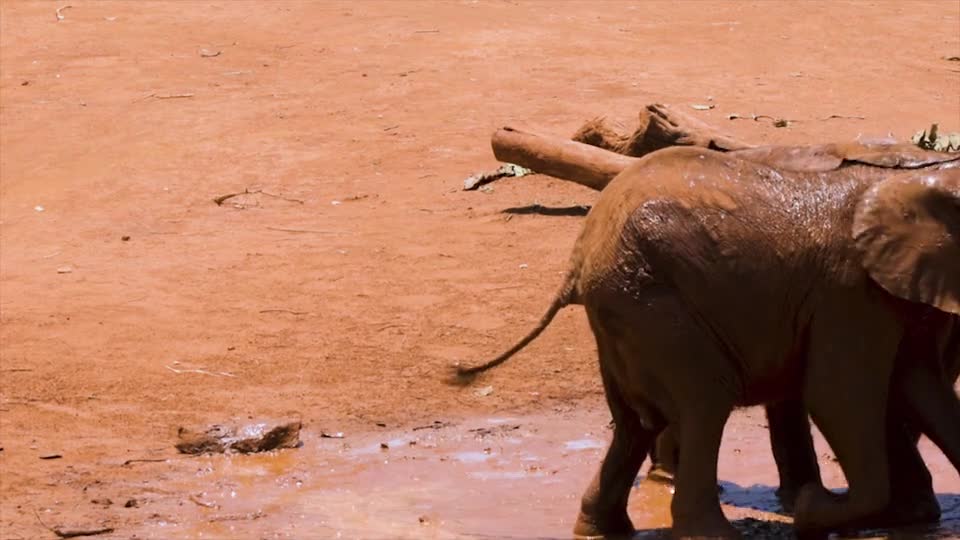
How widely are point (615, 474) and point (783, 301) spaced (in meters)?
1.00

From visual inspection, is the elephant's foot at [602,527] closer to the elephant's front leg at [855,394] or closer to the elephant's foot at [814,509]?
the elephant's foot at [814,509]

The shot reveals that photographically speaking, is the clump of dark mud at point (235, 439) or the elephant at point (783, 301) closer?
the elephant at point (783, 301)

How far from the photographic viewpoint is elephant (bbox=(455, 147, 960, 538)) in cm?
679

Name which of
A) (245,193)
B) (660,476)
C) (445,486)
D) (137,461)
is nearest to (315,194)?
(245,193)

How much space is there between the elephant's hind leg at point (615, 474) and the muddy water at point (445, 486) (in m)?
0.17

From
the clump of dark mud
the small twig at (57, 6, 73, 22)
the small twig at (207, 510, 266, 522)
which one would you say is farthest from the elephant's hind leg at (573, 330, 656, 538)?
the small twig at (57, 6, 73, 22)

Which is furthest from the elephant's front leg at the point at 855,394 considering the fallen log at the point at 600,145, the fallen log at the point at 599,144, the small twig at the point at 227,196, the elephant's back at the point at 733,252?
the small twig at the point at 227,196

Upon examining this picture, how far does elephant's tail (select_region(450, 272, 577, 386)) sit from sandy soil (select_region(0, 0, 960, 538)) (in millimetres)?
530

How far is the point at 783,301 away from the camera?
6848 mm

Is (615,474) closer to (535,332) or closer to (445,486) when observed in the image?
(535,332)

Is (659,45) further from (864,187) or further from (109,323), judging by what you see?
(864,187)

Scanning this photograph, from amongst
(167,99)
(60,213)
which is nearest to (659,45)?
(167,99)

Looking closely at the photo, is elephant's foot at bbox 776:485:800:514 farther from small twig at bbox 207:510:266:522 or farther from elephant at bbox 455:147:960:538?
small twig at bbox 207:510:266:522

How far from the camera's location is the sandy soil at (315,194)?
30.5ft
